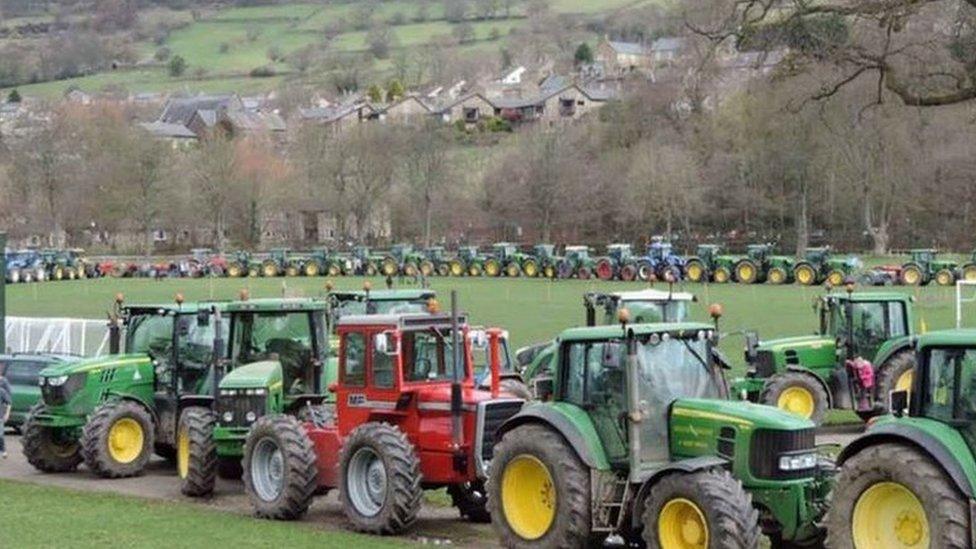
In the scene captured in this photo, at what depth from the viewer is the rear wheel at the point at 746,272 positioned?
6022 centimetres

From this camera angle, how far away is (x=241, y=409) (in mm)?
17344

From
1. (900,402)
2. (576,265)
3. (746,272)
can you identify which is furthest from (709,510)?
(576,265)

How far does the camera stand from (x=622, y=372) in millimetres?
12531

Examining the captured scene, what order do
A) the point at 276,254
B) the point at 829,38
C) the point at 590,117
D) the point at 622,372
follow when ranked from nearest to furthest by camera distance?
the point at 622,372 < the point at 829,38 < the point at 276,254 < the point at 590,117

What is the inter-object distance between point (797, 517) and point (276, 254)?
68.5 m

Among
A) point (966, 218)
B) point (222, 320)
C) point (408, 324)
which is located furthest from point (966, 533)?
point (966, 218)

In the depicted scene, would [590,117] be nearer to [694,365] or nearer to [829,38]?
[829,38]

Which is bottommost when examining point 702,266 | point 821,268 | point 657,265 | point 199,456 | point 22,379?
point 199,456

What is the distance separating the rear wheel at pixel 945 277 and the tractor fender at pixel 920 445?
145ft

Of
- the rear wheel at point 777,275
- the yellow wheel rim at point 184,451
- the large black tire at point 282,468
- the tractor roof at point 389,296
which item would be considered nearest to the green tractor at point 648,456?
the large black tire at point 282,468

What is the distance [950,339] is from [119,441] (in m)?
11.6

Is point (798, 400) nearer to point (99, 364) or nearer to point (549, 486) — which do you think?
point (549, 486)

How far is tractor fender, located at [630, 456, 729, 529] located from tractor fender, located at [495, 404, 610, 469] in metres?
0.46

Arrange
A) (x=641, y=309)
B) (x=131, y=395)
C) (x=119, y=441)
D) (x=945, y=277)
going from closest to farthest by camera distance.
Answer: (x=119, y=441) → (x=131, y=395) → (x=641, y=309) → (x=945, y=277)
